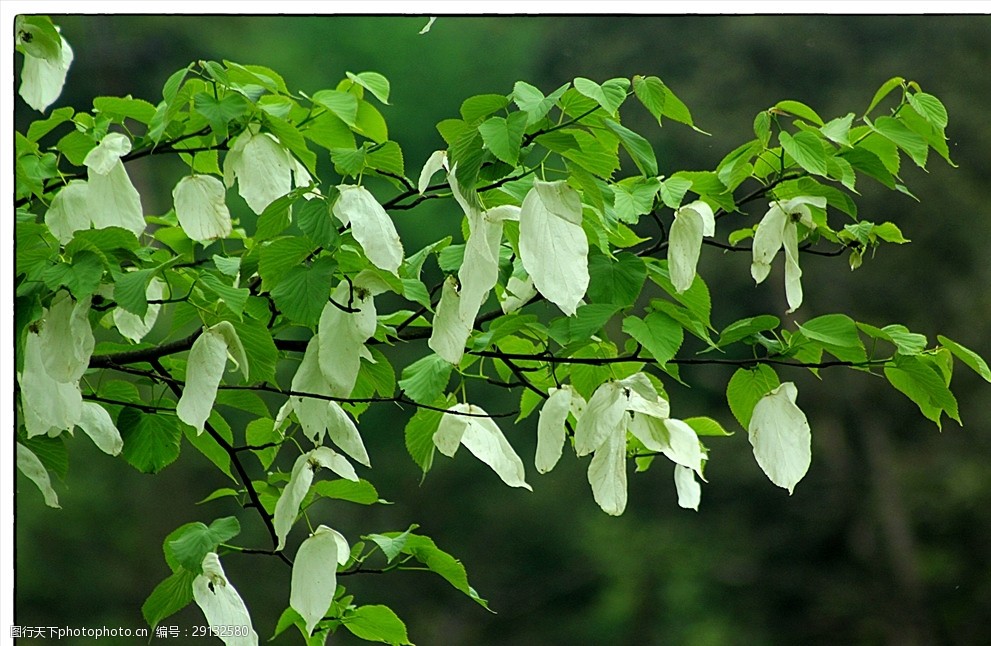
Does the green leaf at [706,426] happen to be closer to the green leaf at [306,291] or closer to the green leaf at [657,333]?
the green leaf at [657,333]

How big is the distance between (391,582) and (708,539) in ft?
3.64

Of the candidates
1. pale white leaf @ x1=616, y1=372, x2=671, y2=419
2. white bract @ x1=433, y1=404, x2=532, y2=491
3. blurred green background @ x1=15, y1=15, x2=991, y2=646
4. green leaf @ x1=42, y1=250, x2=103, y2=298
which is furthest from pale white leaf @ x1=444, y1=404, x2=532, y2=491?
blurred green background @ x1=15, y1=15, x2=991, y2=646

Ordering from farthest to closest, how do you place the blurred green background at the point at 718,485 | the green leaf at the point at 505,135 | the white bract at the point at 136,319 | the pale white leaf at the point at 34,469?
the blurred green background at the point at 718,485, the white bract at the point at 136,319, the pale white leaf at the point at 34,469, the green leaf at the point at 505,135

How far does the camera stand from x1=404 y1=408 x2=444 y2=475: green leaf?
708 millimetres

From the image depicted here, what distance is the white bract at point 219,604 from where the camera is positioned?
0.67 m

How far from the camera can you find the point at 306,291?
0.60 meters

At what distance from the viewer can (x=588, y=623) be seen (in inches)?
166

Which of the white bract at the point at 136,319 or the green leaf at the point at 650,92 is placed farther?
the white bract at the point at 136,319

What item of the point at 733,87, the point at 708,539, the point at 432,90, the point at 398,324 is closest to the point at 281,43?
the point at 432,90

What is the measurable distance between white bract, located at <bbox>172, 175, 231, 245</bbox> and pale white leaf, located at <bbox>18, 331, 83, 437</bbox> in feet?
0.37

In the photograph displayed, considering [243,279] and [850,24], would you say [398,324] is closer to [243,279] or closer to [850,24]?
[243,279]

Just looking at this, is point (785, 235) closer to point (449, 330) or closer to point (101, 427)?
point (449, 330)

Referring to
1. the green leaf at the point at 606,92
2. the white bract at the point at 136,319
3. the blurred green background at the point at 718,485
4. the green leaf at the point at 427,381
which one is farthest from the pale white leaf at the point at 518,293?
→ the blurred green background at the point at 718,485

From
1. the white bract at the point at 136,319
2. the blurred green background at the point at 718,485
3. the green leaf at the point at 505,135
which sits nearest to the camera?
the green leaf at the point at 505,135
